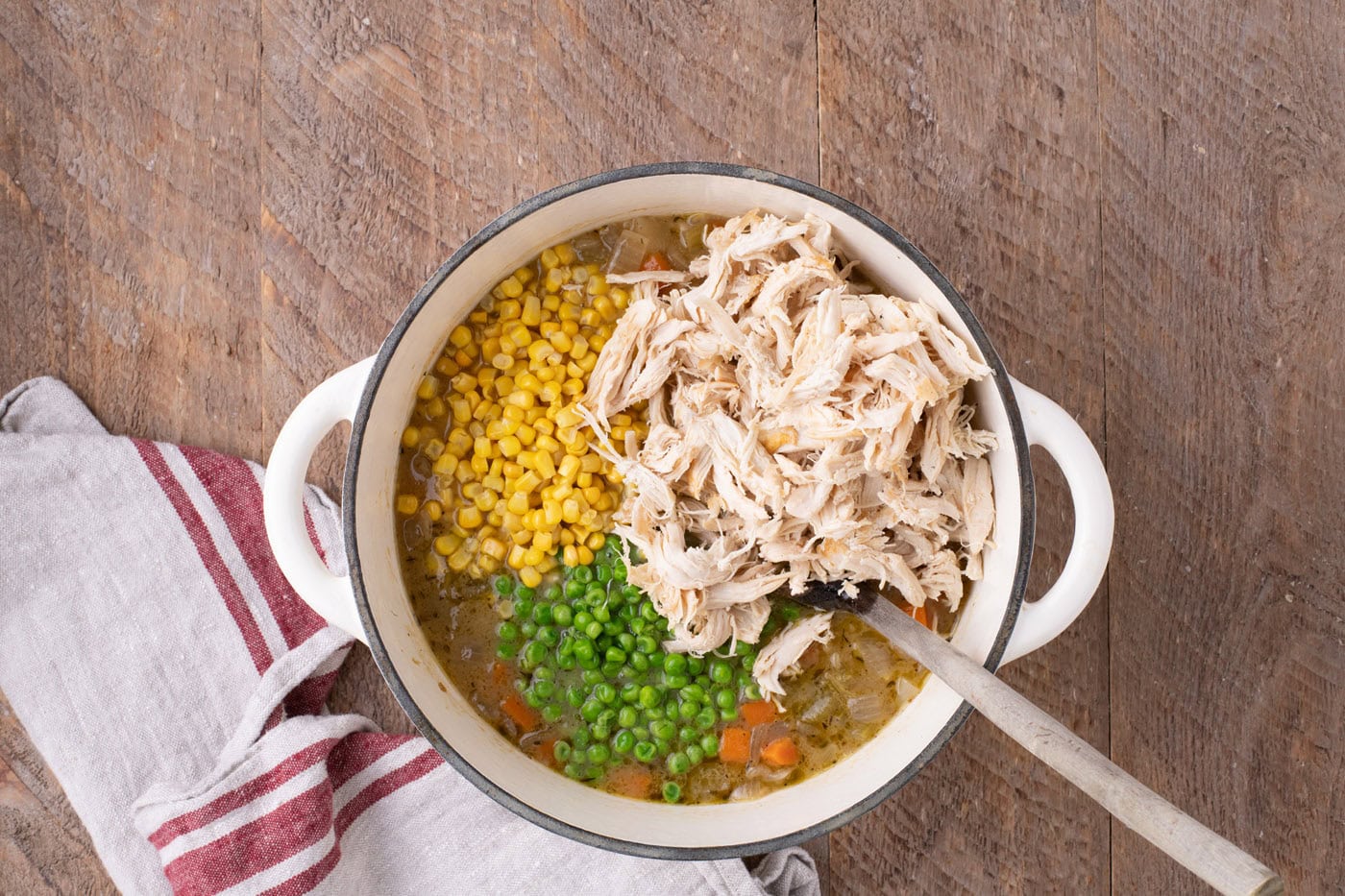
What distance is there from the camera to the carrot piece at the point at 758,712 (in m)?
2.29

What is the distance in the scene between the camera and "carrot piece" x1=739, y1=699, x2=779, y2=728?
90.0 inches

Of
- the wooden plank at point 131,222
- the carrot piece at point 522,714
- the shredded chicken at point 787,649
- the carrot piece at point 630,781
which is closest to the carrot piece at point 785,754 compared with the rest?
the shredded chicken at point 787,649

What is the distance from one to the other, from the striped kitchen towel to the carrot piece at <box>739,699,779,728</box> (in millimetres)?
343

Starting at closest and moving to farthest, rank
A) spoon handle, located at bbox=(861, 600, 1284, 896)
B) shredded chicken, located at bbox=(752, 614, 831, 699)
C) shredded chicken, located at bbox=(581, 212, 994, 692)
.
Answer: spoon handle, located at bbox=(861, 600, 1284, 896) < shredded chicken, located at bbox=(581, 212, 994, 692) < shredded chicken, located at bbox=(752, 614, 831, 699)

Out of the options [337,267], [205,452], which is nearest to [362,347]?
[337,267]

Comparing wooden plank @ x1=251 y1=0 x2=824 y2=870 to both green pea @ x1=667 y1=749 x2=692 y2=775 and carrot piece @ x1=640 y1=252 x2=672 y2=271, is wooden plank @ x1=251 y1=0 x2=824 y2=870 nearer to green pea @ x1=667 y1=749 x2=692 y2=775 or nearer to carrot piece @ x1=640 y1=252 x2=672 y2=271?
carrot piece @ x1=640 y1=252 x2=672 y2=271

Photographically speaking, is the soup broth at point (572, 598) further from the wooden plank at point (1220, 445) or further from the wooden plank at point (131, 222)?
the wooden plank at point (1220, 445)

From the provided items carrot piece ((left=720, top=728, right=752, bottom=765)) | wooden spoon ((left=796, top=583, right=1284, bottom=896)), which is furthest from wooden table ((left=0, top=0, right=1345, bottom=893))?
wooden spoon ((left=796, top=583, right=1284, bottom=896))

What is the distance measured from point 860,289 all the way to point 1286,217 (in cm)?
113

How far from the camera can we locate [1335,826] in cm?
249

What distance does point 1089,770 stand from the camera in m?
1.53

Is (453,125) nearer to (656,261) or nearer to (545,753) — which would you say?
(656,261)

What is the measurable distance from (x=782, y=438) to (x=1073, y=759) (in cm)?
81

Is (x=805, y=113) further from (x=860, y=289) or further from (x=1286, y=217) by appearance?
(x=1286, y=217)
